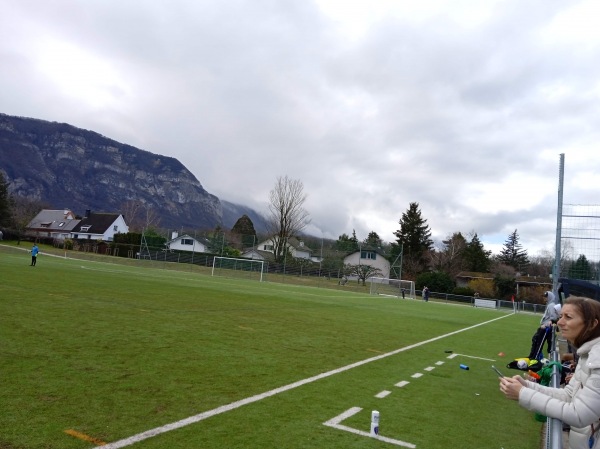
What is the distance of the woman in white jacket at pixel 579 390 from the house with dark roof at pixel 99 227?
102 m

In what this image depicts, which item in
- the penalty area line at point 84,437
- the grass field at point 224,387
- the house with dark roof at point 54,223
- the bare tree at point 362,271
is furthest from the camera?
the house with dark roof at point 54,223

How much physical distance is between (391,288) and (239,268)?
1722 centimetres

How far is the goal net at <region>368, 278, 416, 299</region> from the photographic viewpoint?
49372 mm

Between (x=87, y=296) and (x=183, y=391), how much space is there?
10859 millimetres

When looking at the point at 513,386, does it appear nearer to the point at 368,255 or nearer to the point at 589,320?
the point at 589,320

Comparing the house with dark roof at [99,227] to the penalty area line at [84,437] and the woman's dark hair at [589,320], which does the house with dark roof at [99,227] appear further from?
the woman's dark hair at [589,320]

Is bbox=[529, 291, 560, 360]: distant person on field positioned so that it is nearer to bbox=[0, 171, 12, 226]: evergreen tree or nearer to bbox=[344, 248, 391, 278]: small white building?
bbox=[344, 248, 391, 278]: small white building

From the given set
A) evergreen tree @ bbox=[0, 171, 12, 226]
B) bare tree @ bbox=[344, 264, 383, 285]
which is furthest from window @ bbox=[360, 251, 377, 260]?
evergreen tree @ bbox=[0, 171, 12, 226]

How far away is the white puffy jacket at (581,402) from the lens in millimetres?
2406

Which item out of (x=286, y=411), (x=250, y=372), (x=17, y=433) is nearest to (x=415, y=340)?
(x=250, y=372)

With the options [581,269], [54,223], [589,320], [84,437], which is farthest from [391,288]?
[54,223]

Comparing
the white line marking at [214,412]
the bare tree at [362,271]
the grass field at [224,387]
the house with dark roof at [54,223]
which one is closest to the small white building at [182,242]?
the bare tree at [362,271]

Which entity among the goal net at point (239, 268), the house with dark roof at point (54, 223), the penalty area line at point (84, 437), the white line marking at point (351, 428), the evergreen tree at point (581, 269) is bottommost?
the white line marking at point (351, 428)

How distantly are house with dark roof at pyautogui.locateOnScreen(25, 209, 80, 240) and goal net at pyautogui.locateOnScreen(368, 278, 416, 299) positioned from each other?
76734 millimetres
